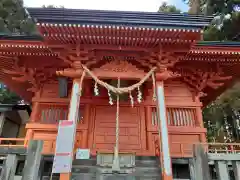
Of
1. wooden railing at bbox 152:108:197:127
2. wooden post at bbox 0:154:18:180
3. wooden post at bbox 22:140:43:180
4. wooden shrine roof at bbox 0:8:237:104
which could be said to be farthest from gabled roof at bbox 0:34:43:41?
wooden railing at bbox 152:108:197:127

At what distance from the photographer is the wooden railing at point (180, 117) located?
775cm

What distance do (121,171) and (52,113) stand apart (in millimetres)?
4084

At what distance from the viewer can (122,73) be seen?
6.45m

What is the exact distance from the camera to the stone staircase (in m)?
5.25

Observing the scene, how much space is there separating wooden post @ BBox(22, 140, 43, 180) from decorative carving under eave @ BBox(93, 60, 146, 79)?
273 cm

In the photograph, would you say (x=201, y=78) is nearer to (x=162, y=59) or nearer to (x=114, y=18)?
(x=162, y=59)

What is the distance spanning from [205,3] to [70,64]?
15971 millimetres

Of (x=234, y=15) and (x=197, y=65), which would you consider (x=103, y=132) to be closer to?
(x=197, y=65)

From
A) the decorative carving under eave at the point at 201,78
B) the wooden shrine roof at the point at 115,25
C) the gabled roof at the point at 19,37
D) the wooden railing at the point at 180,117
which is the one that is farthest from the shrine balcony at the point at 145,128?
the wooden shrine roof at the point at 115,25

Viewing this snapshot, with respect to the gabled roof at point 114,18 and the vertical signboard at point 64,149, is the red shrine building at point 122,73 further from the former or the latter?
the vertical signboard at point 64,149

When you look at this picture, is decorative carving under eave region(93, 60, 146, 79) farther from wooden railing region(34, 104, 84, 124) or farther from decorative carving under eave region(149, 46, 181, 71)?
wooden railing region(34, 104, 84, 124)

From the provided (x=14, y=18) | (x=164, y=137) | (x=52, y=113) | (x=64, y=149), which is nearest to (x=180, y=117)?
(x=164, y=137)

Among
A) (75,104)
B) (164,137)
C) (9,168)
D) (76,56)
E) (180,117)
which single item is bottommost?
(9,168)

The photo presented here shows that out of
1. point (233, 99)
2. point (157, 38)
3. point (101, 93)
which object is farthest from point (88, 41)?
point (233, 99)
